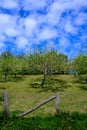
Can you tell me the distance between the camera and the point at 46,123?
1739 cm

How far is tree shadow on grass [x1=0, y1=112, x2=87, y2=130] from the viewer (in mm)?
16775

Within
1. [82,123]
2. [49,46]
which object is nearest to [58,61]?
[49,46]

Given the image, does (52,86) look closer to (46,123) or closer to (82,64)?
(82,64)

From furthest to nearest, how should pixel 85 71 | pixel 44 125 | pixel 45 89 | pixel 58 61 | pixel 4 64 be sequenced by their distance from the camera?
1. pixel 4 64
2. pixel 85 71
3. pixel 58 61
4. pixel 45 89
5. pixel 44 125

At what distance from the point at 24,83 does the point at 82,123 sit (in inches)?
2300

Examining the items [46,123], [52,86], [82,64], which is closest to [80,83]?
[82,64]

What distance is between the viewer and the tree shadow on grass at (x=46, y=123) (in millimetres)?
16775

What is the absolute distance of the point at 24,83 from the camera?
7544cm

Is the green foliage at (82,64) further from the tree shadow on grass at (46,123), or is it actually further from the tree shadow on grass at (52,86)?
the tree shadow on grass at (46,123)

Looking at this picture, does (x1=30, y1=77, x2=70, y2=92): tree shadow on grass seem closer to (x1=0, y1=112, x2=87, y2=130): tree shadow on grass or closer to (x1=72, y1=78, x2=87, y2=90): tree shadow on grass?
(x1=72, y1=78, x2=87, y2=90): tree shadow on grass

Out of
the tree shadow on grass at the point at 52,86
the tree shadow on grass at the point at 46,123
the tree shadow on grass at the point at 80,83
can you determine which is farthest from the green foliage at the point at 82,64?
the tree shadow on grass at the point at 46,123

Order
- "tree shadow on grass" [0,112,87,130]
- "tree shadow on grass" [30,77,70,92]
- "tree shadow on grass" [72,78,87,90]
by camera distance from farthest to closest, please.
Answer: "tree shadow on grass" [72,78,87,90]
"tree shadow on grass" [30,77,70,92]
"tree shadow on grass" [0,112,87,130]

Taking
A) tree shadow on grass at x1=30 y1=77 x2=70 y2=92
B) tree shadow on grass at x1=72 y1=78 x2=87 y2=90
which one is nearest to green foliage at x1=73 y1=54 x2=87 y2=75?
tree shadow on grass at x1=72 y1=78 x2=87 y2=90

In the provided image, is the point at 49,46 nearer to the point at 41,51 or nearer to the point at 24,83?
the point at 41,51
